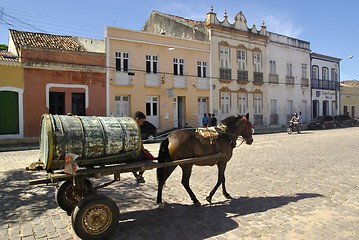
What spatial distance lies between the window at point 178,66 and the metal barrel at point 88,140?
20.8m

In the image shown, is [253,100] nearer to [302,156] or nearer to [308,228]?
[302,156]

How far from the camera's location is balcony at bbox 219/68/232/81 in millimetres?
27688

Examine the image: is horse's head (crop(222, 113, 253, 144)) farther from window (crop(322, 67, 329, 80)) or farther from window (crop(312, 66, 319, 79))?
window (crop(322, 67, 329, 80))

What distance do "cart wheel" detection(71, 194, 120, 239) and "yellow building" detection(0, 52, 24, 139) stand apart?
16.7m

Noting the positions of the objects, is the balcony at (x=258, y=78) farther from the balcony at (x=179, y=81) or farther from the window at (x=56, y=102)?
the window at (x=56, y=102)

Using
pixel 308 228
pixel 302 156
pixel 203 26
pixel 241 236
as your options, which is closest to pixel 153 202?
pixel 241 236

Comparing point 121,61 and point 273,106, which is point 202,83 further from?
point 273,106

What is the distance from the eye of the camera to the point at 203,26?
90.3 ft

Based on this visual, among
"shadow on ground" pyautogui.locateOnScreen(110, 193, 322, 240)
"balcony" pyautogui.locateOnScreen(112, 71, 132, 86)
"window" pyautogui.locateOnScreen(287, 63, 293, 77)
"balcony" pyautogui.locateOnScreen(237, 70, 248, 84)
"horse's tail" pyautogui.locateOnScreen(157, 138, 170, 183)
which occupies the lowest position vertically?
"shadow on ground" pyautogui.locateOnScreen(110, 193, 322, 240)

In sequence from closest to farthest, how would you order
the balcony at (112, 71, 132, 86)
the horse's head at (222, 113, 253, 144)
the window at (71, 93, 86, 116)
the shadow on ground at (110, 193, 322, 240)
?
the shadow on ground at (110, 193, 322, 240)
the horse's head at (222, 113, 253, 144)
the window at (71, 93, 86, 116)
the balcony at (112, 71, 132, 86)

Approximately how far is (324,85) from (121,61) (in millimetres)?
26758

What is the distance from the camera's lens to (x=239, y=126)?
6.58 meters

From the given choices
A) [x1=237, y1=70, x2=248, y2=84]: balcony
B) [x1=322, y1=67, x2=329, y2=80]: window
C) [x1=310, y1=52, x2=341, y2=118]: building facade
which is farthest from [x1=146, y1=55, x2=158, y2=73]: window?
[x1=322, y1=67, x2=329, y2=80]: window

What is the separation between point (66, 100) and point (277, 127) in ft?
67.3
